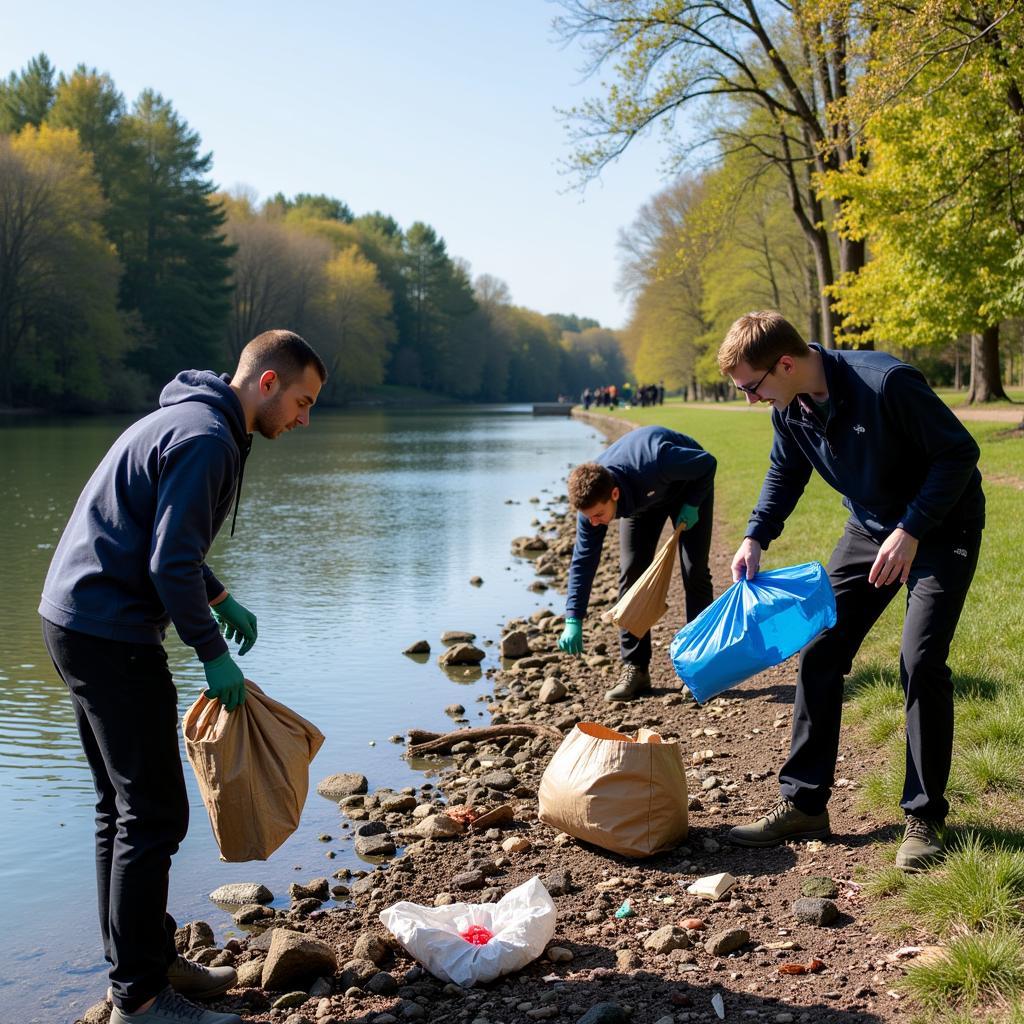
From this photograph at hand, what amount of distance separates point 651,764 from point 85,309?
5010cm

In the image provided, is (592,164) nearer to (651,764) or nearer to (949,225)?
(949,225)

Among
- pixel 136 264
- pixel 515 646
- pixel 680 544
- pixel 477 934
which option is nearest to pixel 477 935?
pixel 477 934

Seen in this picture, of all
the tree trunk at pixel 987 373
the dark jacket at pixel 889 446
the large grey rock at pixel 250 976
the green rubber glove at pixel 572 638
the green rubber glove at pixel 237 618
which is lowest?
the large grey rock at pixel 250 976

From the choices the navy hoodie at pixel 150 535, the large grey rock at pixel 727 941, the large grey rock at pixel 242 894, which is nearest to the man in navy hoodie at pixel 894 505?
the large grey rock at pixel 727 941

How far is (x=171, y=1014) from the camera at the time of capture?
3379 millimetres

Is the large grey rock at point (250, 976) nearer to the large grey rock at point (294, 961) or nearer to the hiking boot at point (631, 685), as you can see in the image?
the large grey rock at point (294, 961)

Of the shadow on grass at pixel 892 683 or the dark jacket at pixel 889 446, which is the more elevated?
the dark jacket at pixel 889 446

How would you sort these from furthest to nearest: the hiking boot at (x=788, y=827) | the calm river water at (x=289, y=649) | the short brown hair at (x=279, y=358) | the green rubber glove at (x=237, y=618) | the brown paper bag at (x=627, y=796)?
the calm river water at (x=289, y=649) < the brown paper bag at (x=627, y=796) < the hiking boot at (x=788, y=827) < the green rubber glove at (x=237, y=618) < the short brown hair at (x=279, y=358)

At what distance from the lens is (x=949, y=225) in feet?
60.3

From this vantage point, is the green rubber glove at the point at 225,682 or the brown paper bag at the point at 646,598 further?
the brown paper bag at the point at 646,598

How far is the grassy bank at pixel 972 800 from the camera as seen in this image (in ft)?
10.1

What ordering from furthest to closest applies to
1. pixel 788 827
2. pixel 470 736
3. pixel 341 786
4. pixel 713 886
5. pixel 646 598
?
pixel 470 736 < pixel 646 598 < pixel 341 786 < pixel 788 827 < pixel 713 886

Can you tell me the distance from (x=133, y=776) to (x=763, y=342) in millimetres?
2605

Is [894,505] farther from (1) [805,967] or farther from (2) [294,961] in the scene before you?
(2) [294,961]
